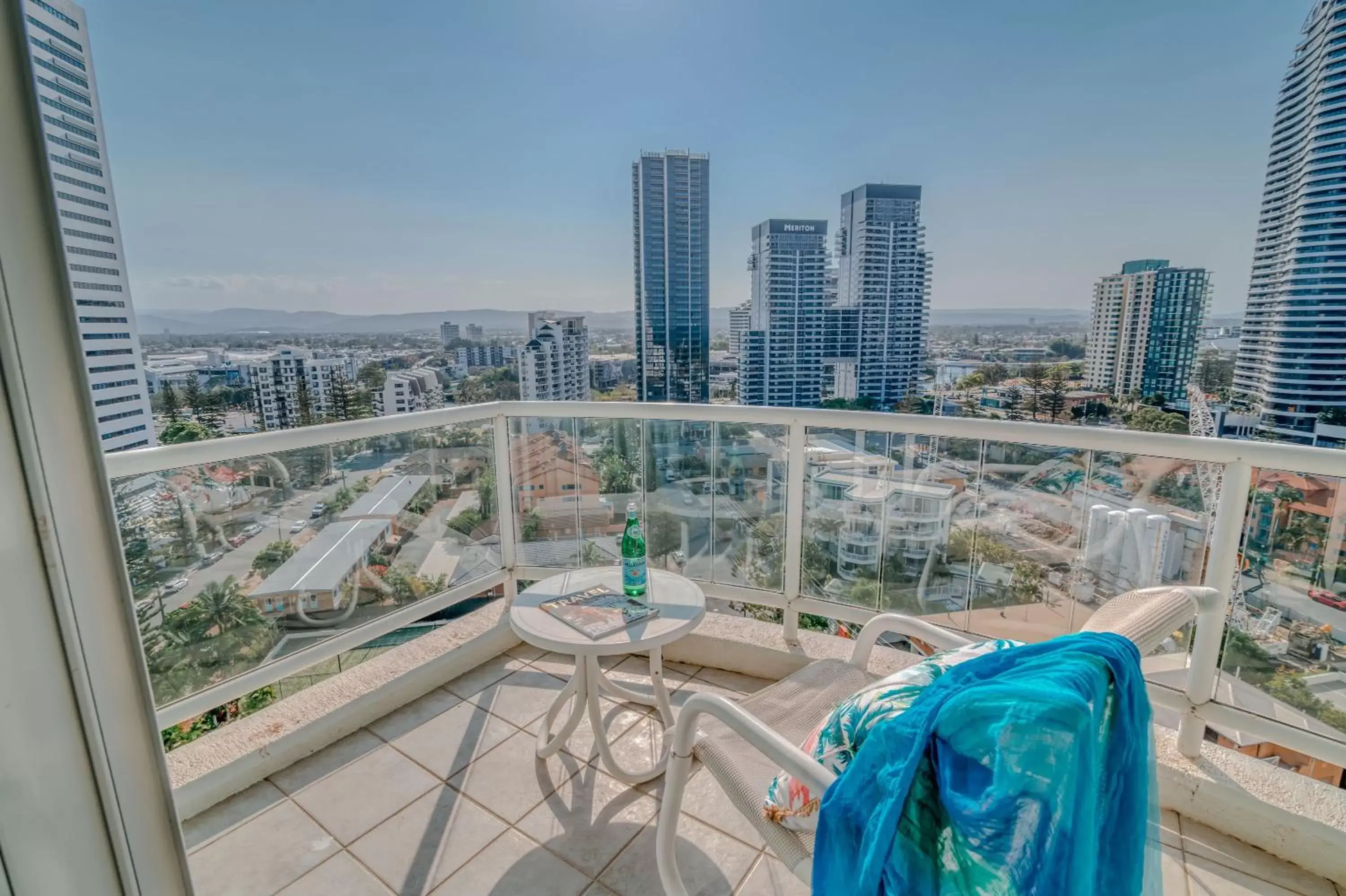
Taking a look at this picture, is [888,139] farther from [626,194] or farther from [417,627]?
[417,627]

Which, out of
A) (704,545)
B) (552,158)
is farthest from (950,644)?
(552,158)

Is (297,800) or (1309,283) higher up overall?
(1309,283)

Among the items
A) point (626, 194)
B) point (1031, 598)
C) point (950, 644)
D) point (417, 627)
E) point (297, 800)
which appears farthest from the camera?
point (626, 194)

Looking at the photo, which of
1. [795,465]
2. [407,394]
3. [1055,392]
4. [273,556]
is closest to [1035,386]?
[1055,392]

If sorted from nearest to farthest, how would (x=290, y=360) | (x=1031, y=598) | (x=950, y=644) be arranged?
(x=950, y=644) < (x=1031, y=598) < (x=290, y=360)

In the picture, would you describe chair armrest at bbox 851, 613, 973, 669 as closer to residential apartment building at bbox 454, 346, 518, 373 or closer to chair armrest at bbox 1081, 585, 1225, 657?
chair armrest at bbox 1081, 585, 1225, 657

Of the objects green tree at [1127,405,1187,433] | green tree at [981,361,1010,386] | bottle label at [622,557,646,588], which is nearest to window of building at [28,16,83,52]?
bottle label at [622,557,646,588]

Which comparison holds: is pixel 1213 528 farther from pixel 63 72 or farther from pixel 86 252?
pixel 63 72
